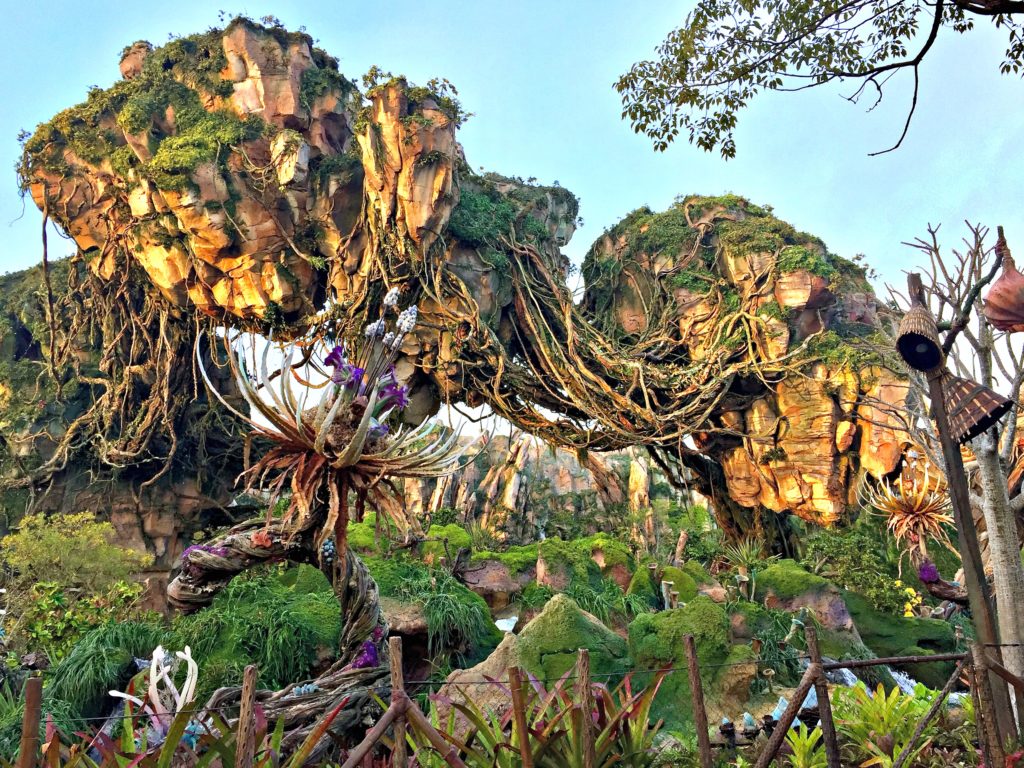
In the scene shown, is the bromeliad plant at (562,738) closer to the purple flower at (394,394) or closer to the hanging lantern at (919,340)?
the purple flower at (394,394)

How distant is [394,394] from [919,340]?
3261mm

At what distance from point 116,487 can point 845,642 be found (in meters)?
13.9

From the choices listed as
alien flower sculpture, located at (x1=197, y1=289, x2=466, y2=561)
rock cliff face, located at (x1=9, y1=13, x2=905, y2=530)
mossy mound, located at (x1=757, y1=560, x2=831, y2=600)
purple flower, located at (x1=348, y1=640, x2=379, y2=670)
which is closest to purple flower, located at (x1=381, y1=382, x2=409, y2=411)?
alien flower sculpture, located at (x1=197, y1=289, x2=466, y2=561)

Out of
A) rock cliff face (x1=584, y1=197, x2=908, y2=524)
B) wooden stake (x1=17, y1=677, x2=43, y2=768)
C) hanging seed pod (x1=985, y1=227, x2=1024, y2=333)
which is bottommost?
wooden stake (x1=17, y1=677, x2=43, y2=768)

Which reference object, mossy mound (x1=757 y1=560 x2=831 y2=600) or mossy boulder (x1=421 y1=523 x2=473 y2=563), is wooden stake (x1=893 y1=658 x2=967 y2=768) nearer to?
mossy mound (x1=757 y1=560 x2=831 y2=600)

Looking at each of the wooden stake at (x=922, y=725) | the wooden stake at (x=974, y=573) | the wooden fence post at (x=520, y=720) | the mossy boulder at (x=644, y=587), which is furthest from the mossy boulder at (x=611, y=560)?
the wooden fence post at (x=520, y=720)

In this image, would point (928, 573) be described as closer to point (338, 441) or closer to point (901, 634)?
point (338, 441)

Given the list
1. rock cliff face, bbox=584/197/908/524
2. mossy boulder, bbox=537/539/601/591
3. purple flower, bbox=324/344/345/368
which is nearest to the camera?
purple flower, bbox=324/344/345/368

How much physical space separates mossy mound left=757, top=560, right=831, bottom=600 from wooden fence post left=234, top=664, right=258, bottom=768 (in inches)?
323

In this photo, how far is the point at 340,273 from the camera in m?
12.2

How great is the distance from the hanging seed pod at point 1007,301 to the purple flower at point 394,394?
3.38m

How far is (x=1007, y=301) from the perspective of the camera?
3.10m

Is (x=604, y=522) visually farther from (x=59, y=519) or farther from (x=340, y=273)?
(x=59, y=519)

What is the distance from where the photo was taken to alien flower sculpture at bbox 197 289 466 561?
441cm
